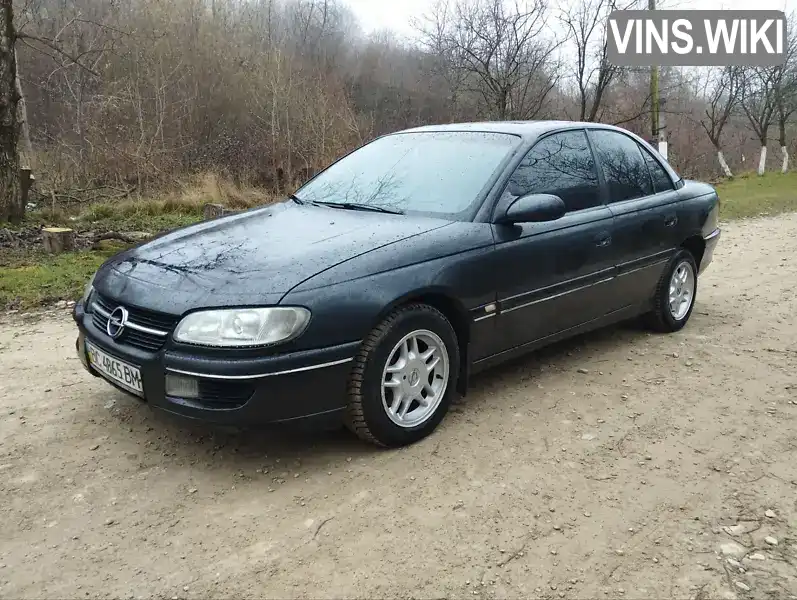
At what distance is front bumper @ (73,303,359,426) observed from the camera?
2779mm

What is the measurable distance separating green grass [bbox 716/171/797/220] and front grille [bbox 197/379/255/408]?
Result: 1142 cm

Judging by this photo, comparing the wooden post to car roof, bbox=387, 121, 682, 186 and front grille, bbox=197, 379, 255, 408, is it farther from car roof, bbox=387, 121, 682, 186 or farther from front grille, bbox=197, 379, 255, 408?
front grille, bbox=197, 379, 255, 408

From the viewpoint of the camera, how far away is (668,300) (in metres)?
5.03

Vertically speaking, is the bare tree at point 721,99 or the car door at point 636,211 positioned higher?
the bare tree at point 721,99

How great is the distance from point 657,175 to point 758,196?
13.4 metres

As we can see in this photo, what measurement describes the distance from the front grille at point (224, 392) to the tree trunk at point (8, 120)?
823 cm

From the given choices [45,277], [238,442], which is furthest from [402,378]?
[45,277]

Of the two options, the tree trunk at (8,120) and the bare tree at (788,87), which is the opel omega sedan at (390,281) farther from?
the bare tree at (788,87)

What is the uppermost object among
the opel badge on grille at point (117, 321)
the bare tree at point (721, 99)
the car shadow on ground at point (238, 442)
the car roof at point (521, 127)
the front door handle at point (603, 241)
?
the bare tree at point (721, 99)

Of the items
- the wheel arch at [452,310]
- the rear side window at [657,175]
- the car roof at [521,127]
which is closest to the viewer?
the wheel arch at [452,310]

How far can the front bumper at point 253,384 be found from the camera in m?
2.78

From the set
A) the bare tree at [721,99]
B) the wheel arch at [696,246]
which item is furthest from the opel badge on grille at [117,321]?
the bare tree at [721,99]

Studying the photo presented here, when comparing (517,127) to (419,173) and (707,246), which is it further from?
(707,246)

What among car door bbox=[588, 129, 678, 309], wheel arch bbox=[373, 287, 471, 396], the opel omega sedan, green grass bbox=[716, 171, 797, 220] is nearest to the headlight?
the opel omega sedan
